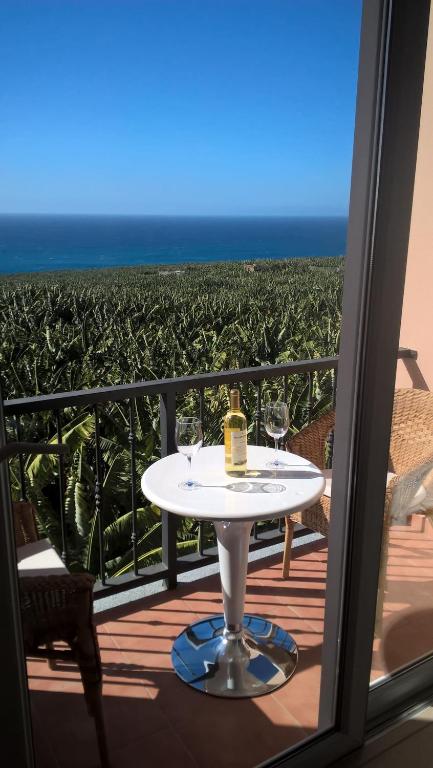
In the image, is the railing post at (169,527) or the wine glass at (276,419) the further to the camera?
the railing post at (169,527)

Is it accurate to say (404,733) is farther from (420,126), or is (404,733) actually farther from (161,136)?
(161,136)

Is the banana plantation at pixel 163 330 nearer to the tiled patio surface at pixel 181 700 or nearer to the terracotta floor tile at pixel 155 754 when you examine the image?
the tiled patio surface at pixel 181 700

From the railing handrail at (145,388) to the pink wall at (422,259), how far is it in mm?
79

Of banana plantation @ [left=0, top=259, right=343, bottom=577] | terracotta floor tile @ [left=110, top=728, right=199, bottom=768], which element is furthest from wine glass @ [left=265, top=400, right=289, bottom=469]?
banana plantation @ [left=0, top=259, right=343, bottom=577]

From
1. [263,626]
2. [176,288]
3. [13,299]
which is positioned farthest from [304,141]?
[263,626]

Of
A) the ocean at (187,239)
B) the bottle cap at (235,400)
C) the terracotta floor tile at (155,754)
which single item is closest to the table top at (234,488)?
the bottle cap at (235,400)

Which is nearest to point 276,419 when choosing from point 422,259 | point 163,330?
point 422,259

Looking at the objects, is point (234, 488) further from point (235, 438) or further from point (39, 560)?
point (39, 560)

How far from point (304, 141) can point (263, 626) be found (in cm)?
1264

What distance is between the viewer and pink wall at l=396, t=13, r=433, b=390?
4.38ft

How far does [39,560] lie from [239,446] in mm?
792

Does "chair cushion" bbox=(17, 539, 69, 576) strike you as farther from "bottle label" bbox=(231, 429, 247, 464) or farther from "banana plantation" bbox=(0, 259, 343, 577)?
"banana plantation" bbox=(0, 259, 343, 577)

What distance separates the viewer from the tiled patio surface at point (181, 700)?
1882 mm

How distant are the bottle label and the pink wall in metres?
0.62
